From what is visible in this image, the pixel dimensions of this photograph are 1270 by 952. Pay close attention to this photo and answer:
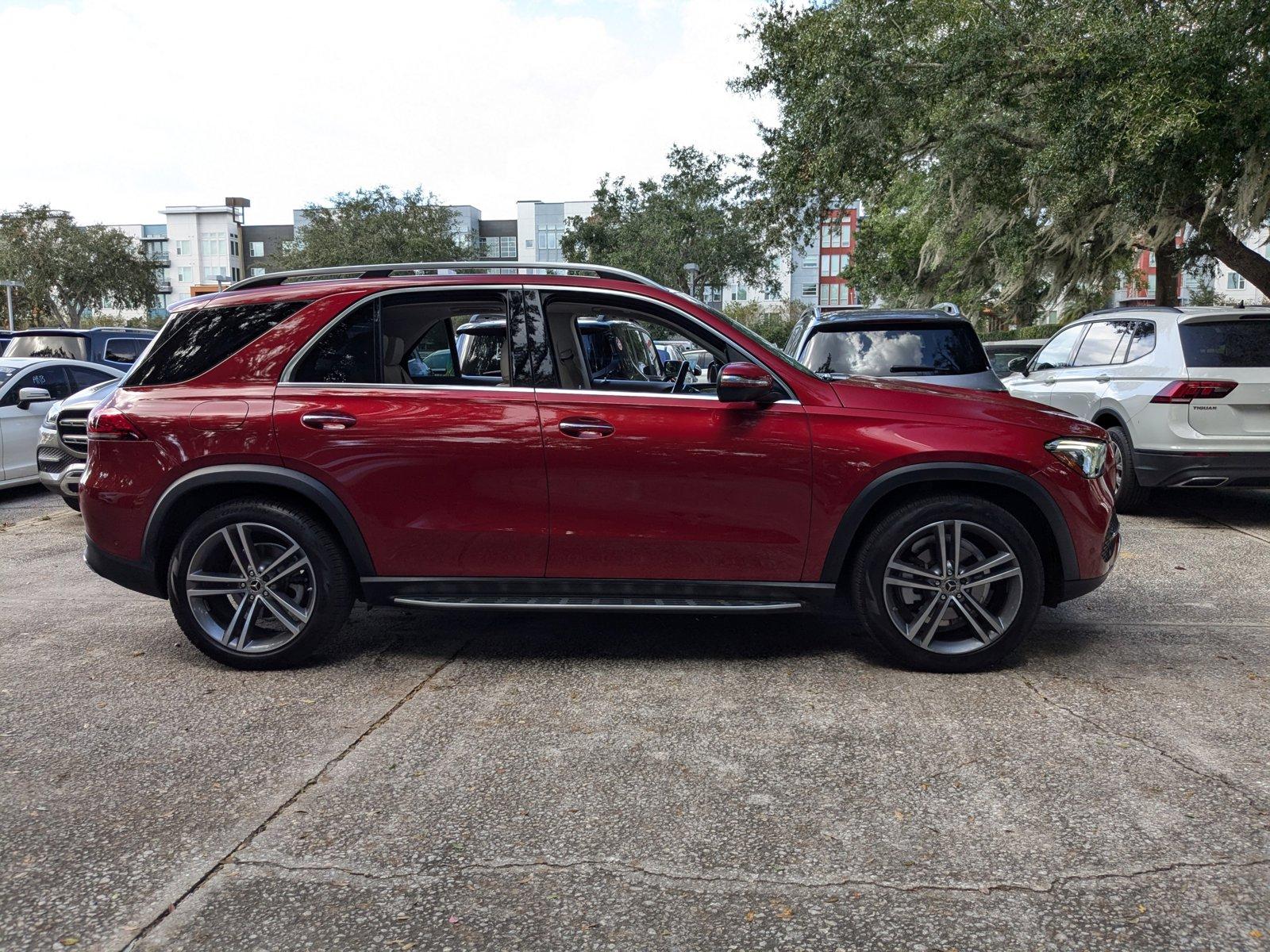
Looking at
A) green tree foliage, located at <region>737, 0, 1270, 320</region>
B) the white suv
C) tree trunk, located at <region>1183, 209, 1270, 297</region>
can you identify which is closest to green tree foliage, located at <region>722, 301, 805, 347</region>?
green tree foliage, located at <region>737, 0, 1270, 320</region>

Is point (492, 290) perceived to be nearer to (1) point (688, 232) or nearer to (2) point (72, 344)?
(2) point (72, 344)

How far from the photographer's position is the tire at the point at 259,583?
4.59m

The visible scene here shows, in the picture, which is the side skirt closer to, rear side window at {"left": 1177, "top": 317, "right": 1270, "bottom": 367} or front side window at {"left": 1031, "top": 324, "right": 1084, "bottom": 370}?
rear side window at {"left": 1177, "top": 317, "right": 1270, "bottom": 367}

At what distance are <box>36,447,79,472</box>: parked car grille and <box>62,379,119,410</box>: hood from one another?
1.34ft

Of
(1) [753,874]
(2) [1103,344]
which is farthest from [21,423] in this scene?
(2) [1103,344]

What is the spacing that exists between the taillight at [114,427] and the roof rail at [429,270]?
764mm

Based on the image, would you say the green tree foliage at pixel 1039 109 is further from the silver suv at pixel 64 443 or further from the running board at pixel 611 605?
the silver suv at pixel 64 443

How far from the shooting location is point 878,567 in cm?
450

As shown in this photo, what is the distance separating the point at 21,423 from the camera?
10719 millimetres

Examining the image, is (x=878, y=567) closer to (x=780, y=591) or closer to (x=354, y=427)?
(x=780, y=591)

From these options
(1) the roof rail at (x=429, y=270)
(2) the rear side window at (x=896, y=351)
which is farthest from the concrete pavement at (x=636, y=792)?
(2) the rear side window at (x=896, y=351)

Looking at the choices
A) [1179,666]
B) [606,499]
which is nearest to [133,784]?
[606,499]

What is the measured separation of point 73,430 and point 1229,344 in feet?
31.2

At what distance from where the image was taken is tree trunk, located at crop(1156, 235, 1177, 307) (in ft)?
64.4
